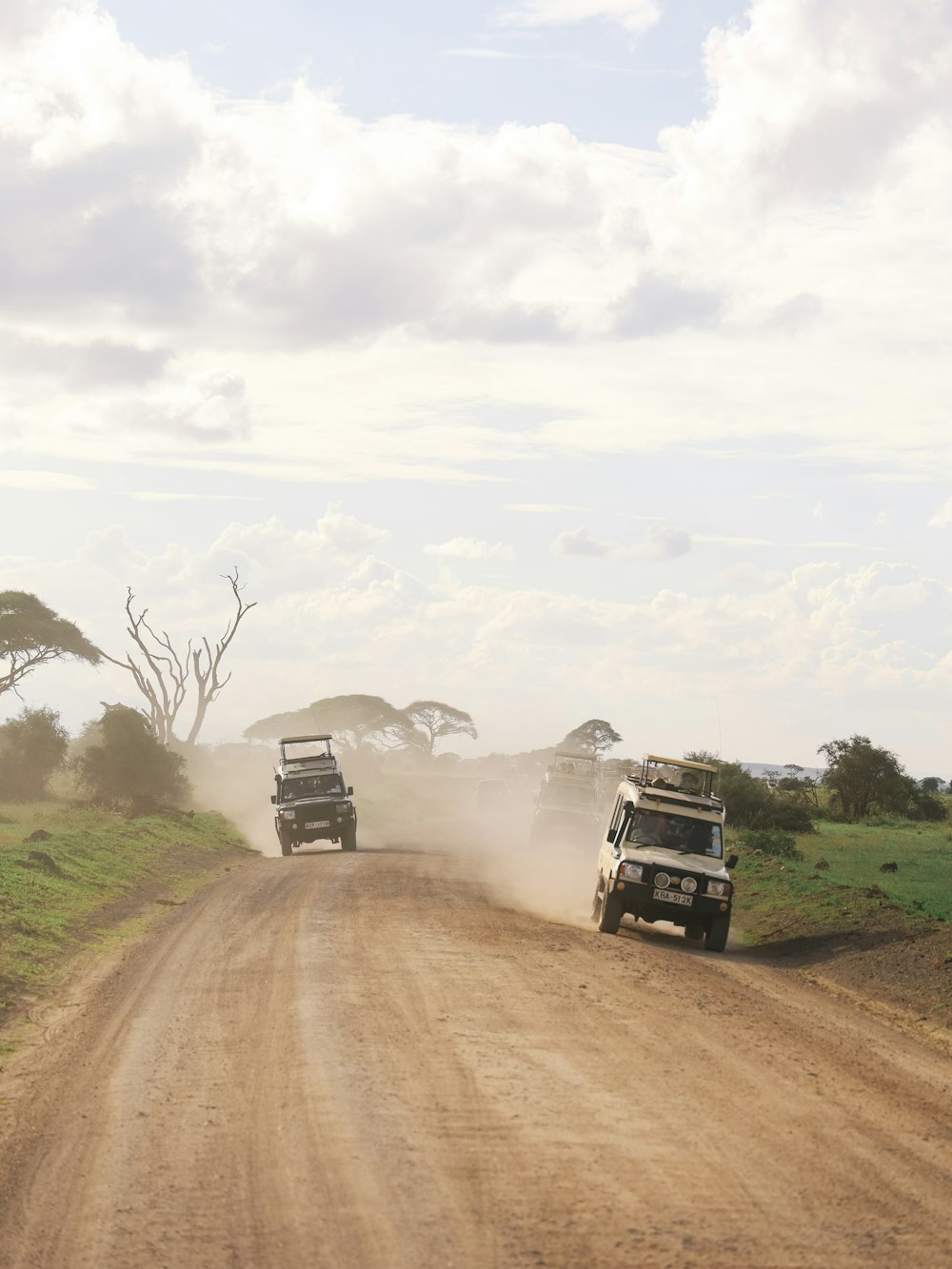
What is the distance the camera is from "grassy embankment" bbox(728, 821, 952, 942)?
2202cm

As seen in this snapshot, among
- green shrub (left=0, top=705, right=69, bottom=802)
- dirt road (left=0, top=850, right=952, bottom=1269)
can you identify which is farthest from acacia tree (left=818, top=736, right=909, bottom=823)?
dirt road (left=0, top=850, right=952, bottom=1269)

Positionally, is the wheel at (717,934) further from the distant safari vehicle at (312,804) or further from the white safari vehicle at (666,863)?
the distant safari vehicle at (312,804)

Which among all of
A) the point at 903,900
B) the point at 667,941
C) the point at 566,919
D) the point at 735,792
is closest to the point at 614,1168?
the point at 667,941

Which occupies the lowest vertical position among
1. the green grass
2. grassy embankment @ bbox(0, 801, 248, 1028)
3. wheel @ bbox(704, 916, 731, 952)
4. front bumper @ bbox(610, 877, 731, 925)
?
grassy embankment @ bbox(0, 801, 248, 1028)

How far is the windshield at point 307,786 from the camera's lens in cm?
3722

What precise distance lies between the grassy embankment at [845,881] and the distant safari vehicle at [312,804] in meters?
11.5

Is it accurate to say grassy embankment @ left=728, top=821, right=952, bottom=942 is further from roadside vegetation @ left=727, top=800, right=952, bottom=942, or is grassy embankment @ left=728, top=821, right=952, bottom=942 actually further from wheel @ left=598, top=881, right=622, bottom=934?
wheel @ left=598, top=881, right=622, bottom=934

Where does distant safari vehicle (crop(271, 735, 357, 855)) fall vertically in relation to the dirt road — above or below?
above

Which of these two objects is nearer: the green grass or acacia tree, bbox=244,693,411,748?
the green grass

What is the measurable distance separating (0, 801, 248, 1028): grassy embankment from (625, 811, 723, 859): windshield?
7.94m

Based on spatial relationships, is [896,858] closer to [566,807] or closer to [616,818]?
[566,807]

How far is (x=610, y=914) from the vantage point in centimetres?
1908

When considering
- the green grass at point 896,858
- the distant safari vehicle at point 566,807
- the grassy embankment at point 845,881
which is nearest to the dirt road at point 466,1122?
the grassy embankment at point 845,881

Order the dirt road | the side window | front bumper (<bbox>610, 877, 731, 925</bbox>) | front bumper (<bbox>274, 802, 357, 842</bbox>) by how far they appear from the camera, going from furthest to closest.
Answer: front bumper (<bbox>274, 802, 357, 842</bbox>) → the side window → front bumper (<bbox>610, 877, 731, 925</bbox>) → the dirt road
